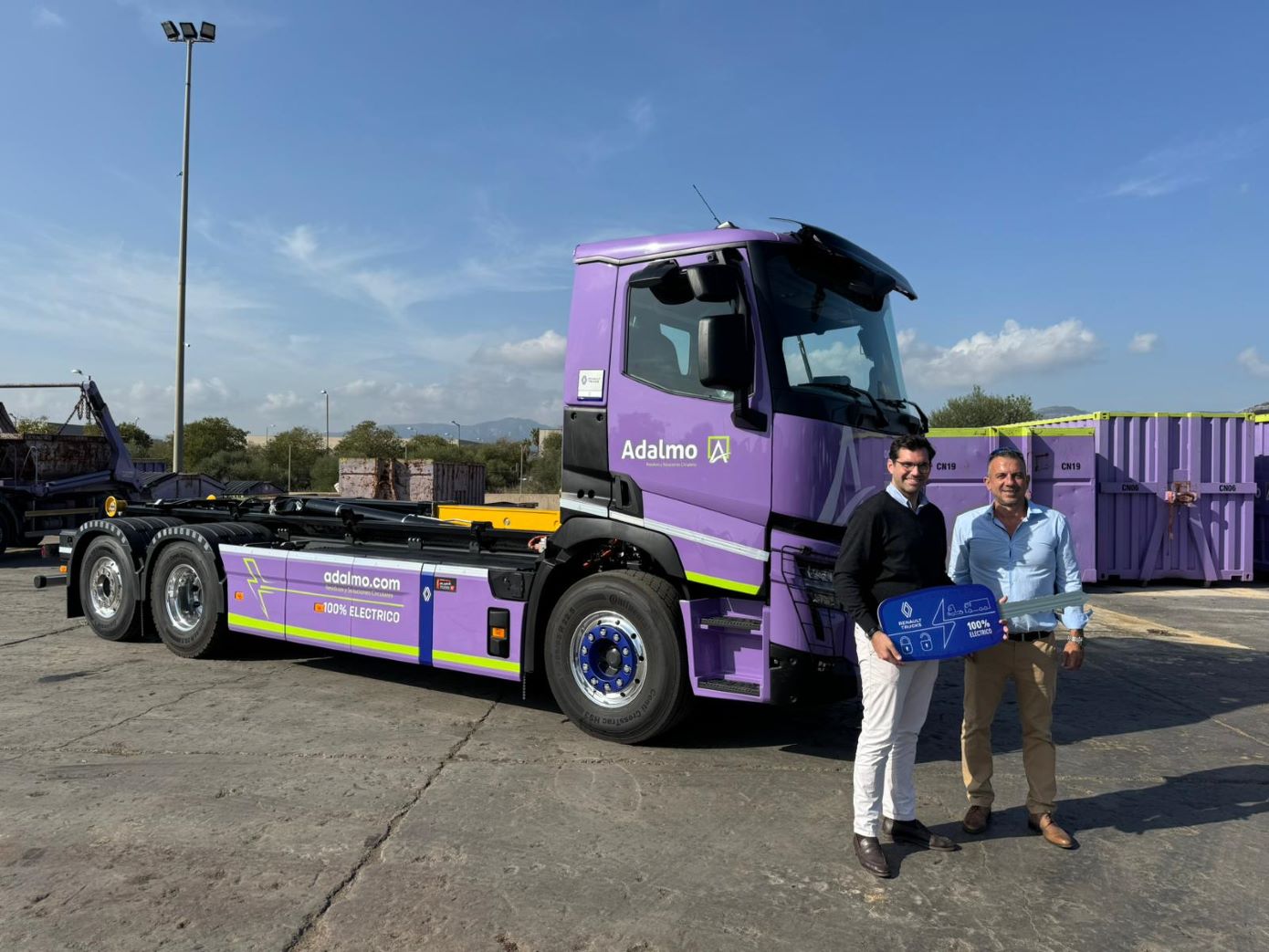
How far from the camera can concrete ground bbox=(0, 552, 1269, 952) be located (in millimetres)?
3045

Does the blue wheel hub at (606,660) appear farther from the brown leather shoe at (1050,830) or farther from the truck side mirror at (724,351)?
the brown leather shoe at (1050,830)

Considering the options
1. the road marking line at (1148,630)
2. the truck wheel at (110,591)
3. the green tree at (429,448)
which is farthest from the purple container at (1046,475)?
the green tree at (429,448)

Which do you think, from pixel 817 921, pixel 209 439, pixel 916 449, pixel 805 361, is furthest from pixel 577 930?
pixel 209 439

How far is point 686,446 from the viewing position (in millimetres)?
4723

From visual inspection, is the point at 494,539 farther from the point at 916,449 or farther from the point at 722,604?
the point at 916,449

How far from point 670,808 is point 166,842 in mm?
2303

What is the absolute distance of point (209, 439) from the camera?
5634 cm

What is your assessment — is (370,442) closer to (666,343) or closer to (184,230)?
(184,230)

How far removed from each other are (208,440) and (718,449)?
195 feet

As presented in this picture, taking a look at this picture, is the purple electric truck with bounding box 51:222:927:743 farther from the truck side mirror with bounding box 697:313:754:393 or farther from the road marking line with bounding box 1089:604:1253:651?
the road marking line with bounding box 1089:604:1253:651

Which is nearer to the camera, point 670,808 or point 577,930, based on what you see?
point 577,930

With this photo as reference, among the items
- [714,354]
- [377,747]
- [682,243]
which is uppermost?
[682,243]

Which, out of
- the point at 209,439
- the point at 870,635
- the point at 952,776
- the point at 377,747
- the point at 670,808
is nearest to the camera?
the point at 870,635

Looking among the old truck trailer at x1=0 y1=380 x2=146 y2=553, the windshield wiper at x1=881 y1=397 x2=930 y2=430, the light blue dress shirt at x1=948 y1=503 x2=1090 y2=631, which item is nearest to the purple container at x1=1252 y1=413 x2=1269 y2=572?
the windshield wiper at x1=881 y1=397 x2=930 y2=430
